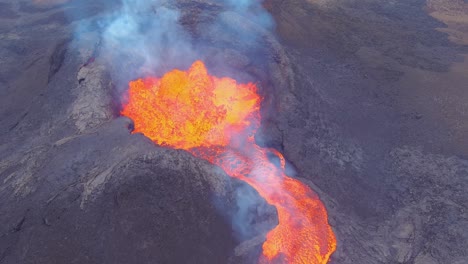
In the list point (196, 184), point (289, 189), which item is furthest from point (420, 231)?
point (196, 184)

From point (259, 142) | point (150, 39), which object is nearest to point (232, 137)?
point (259, 142)

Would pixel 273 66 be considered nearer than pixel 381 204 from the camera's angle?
No

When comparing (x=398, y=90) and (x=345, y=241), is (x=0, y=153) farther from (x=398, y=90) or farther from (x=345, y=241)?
(x=398, y=90)

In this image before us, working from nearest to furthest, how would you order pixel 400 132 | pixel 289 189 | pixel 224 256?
pixel 224 256, pixel 289 189, pixel 400 132

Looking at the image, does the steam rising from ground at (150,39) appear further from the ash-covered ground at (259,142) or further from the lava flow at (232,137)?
the lava flow at (232,137)

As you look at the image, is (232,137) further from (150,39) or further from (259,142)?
(150,39)

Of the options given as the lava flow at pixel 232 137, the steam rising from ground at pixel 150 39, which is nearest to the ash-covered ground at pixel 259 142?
the steam rising from ground at pixel 150 39

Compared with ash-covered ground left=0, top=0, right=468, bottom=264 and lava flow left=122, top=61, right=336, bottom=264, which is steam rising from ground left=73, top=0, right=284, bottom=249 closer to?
ash-covered ground left=0, top=0, right=468, bottom=264
